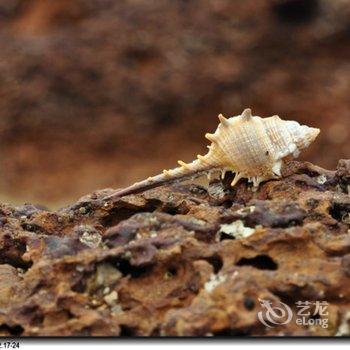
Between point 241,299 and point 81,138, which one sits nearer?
point 241,299

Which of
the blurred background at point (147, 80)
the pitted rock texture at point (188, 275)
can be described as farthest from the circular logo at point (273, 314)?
the blurred background at point (147, 80)

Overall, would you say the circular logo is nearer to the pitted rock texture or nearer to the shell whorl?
the pitted rock texture

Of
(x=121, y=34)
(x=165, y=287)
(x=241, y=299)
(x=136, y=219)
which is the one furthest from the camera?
(x=121, y=34)

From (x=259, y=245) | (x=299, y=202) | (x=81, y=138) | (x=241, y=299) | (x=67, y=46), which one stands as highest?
(x=67, y=46)

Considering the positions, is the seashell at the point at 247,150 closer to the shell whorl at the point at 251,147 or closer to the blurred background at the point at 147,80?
the shell whorl at the point at 251,147

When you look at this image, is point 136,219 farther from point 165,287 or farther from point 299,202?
point 299,202

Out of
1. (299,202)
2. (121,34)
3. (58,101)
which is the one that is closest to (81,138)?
(58,101)

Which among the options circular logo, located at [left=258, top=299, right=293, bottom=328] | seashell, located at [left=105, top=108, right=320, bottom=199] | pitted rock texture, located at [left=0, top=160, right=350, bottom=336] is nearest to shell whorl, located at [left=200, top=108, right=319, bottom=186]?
seashell, located at [left=105, top=108, right=320, bottom=199]

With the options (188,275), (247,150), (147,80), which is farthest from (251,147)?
(147,80)
